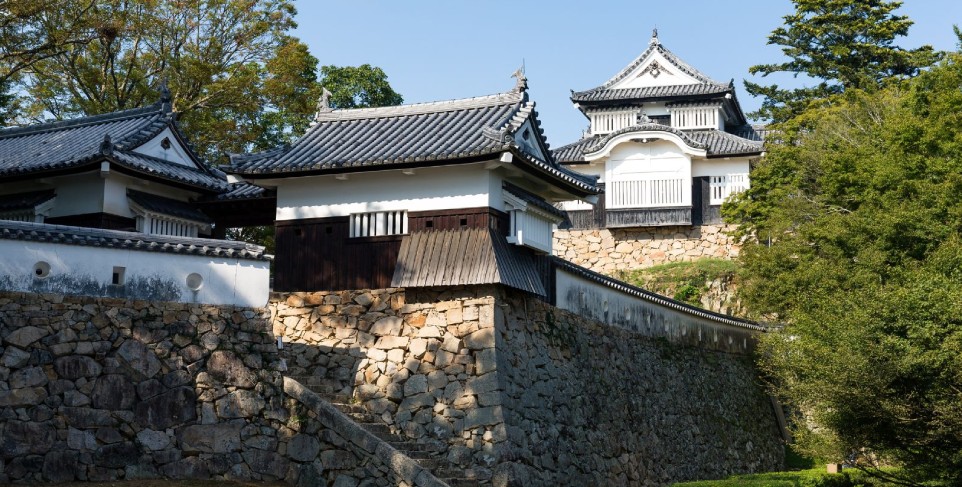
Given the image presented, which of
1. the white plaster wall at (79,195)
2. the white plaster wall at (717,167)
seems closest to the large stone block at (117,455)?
the white plaster wall at (79,195)

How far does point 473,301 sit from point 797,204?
16.2 m

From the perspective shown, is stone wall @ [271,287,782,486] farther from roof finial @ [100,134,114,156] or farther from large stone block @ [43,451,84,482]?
large stone block @ [43,451,84,482]

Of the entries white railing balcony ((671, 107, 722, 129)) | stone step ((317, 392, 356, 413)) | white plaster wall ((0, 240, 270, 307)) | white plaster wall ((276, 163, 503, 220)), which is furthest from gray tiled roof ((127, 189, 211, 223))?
white railing balcony ((671, 107, 722, 129))

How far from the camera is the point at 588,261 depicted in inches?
1748

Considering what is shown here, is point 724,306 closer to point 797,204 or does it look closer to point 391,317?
point 797,204

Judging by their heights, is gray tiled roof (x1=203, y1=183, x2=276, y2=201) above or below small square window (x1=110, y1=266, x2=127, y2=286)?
above

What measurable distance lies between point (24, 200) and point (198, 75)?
42.7ft

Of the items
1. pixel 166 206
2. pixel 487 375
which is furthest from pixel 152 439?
pixel 166 206

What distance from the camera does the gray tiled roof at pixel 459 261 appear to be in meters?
22.4

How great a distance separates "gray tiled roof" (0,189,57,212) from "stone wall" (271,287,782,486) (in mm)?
5790

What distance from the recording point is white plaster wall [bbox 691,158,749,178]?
142ft

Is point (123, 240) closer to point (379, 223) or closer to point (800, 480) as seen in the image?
point (379, 223)

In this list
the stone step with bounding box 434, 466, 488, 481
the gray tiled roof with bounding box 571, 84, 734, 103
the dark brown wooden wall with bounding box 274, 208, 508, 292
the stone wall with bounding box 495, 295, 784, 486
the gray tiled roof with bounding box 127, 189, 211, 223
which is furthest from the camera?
the gray tiled roof with bounding box 571, 84, 734, 103

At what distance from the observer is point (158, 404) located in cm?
1911
